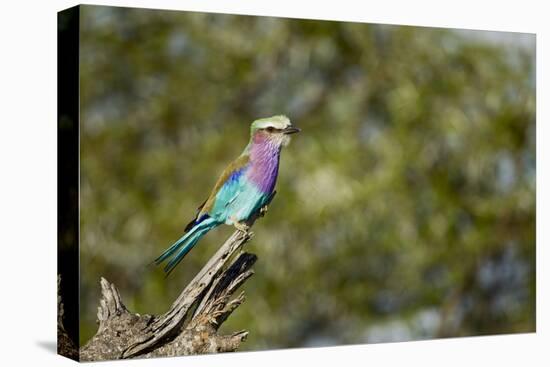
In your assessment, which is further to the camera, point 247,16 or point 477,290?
point 477,290

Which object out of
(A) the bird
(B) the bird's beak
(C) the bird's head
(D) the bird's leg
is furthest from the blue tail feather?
(B) the bird's beak

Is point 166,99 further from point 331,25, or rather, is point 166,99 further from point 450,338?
point 450,338

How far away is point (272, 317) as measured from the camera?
24.6 ft

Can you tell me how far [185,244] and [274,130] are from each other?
925 millimetres

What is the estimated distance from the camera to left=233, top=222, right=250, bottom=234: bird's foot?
731cm

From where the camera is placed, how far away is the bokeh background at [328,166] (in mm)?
7000

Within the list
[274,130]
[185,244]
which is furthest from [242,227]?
[274,130]

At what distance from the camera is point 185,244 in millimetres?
7195

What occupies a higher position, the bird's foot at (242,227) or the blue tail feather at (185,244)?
the bird's foot at (242,227)

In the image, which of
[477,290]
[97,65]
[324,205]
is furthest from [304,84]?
[477,290]

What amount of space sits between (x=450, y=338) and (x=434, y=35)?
206cm

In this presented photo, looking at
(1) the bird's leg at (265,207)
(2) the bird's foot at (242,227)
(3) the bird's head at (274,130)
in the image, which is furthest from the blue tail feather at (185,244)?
(3) the bird's head at (274,130)

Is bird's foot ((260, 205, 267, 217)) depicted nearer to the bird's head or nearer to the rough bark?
the rough bark

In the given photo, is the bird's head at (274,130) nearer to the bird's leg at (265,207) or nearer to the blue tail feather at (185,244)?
the bird's leg at (265,207)
